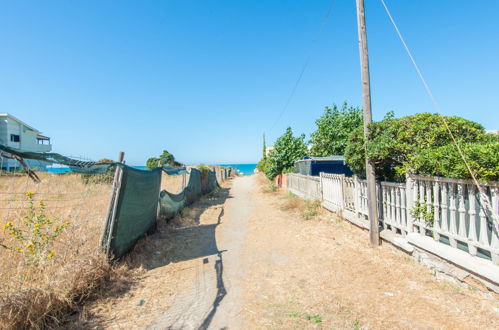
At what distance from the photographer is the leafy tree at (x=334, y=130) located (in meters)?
15.6

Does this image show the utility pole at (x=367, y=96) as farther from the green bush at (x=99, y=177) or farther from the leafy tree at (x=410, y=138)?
the green bush at (x=99, y=177)

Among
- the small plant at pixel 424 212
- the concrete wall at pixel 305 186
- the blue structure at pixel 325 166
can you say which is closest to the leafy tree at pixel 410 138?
the small plant at pixel 424 212

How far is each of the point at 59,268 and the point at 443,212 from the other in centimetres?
574

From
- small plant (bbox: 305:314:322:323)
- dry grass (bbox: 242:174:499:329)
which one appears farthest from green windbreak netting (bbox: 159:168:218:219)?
small plant (bbox: 305:314:322:323)

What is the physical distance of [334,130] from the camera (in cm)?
1577

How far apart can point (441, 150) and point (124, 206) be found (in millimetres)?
5462

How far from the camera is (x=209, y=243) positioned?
18.7 ft

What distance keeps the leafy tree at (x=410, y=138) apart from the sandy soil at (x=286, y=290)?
5.78ft

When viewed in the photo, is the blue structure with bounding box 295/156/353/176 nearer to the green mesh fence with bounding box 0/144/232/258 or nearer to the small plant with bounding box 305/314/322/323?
the green mesh fence with bounding box 0/144/232/258

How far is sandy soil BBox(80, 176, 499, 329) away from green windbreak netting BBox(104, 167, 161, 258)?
37 cm

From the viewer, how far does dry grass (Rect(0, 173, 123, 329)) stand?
8.05 ft

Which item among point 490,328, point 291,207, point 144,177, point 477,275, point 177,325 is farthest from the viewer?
point 291,207

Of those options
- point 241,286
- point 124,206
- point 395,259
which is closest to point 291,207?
point 395,259

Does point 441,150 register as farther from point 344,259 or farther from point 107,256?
point 107,256
